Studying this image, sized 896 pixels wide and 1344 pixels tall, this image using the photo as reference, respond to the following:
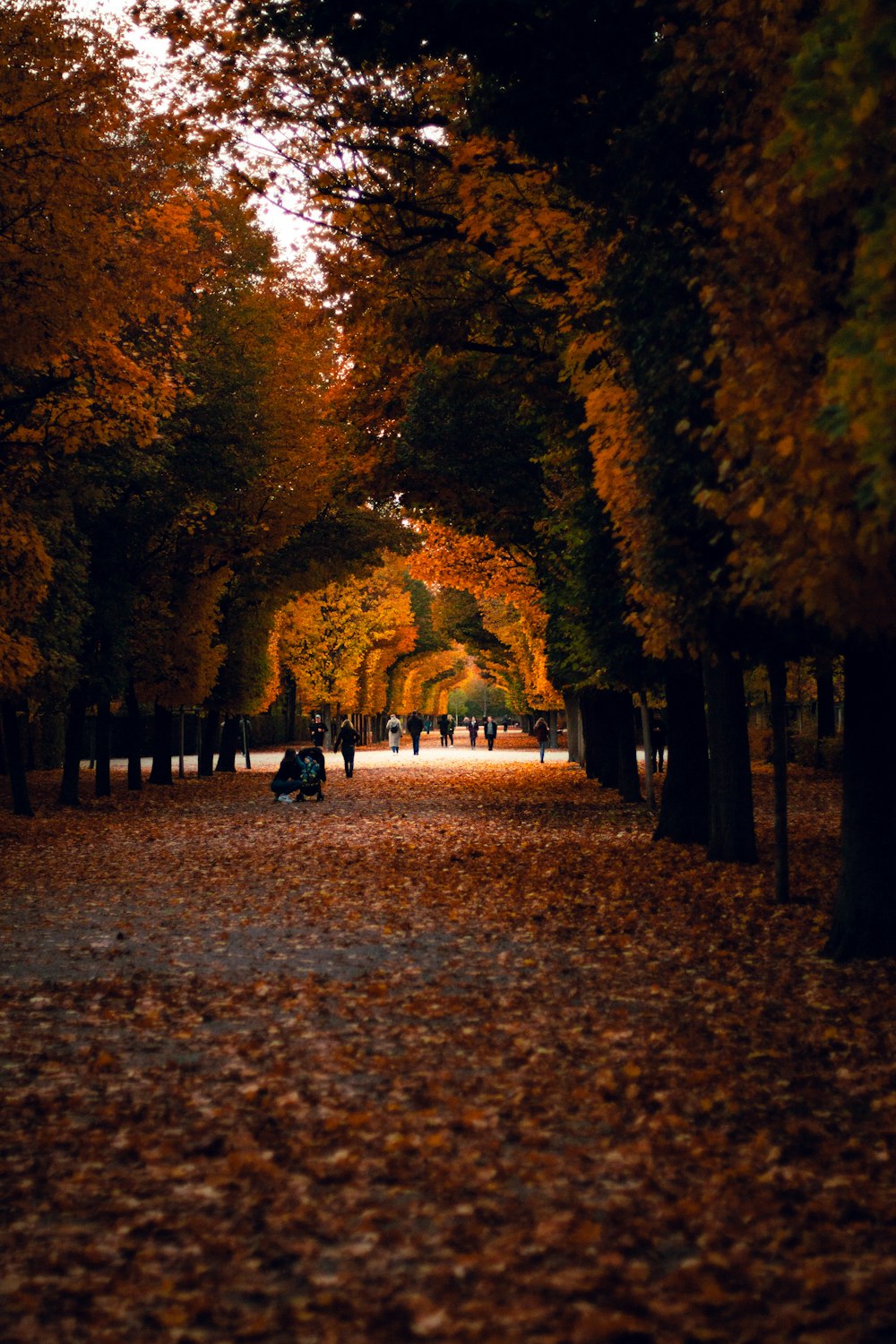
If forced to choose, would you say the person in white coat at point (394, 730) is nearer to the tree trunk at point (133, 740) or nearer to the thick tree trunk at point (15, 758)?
the tree trunk at point (133, 740)

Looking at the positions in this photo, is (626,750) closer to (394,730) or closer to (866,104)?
(866,104)

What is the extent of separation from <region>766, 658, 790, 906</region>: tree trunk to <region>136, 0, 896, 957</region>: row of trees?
5 centimetres

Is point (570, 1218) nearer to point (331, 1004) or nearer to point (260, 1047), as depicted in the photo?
point (260, 1047)

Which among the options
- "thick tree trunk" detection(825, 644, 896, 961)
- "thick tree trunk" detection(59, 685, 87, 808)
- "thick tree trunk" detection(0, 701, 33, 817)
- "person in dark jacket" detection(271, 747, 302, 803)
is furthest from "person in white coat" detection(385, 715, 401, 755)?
"thick tree trunk" detection(825, 644, 896, 961)

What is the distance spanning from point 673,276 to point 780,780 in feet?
15.5

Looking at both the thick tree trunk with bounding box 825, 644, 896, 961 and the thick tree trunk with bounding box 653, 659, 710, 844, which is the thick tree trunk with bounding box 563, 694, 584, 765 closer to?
the thick tree trunk with bounding box 653, 659, 710, 844

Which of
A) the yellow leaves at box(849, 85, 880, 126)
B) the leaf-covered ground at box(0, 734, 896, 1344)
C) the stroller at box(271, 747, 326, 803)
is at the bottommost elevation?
the leaf-covered ground at box(0, 734, 896, 1344)

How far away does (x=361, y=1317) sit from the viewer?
3678mm

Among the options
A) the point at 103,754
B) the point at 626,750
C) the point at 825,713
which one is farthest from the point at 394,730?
the point at 626,750

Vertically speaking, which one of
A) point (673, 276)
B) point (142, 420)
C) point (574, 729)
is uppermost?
point (142, 420)

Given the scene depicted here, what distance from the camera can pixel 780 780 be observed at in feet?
36.6

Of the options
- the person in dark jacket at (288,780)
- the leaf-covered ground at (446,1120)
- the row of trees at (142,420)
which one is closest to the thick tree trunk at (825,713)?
the row of trees at (142,420)

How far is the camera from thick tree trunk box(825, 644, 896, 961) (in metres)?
9.02

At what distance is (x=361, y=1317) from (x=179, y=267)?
1539 cm
